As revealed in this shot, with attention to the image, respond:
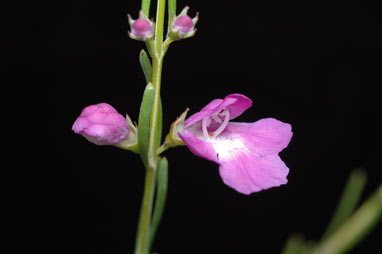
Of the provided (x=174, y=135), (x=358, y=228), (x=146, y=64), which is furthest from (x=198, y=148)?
(x=358, y=228)

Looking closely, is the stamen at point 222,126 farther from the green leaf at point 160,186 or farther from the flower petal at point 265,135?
the green leaf at point 160,186

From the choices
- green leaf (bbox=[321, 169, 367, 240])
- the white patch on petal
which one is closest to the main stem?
the white patch on petal

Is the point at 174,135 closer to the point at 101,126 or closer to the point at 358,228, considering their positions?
the point at 101,126

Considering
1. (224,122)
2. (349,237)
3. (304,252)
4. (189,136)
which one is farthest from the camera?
(224,122)

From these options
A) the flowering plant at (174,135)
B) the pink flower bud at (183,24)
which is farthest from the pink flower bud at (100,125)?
the pink flower bud at (183,24)

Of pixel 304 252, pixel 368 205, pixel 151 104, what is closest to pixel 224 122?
pixel 151 104

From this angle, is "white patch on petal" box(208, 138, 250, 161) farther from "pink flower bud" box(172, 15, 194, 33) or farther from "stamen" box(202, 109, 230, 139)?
"pink flower bud" box(172, 15, 194, 33)

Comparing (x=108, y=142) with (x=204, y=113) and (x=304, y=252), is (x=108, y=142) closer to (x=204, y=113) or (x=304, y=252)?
(x=204, y=113)
